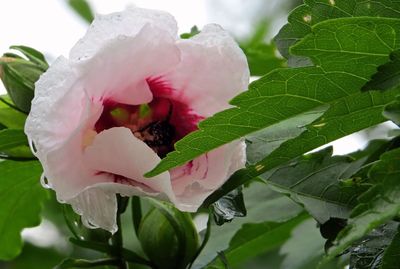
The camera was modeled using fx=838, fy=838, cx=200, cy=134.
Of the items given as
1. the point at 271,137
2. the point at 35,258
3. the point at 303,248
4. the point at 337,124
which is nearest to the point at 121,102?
the point at 271,137

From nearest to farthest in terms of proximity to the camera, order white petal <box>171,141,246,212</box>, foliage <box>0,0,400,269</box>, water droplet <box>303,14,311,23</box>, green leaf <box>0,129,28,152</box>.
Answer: foliage <box>0,0,400,269</box>, water droplet <box>303,14,311,23</box>, white petal <box>171,141,246,212</box>, green leaf <box>0,129,28,152</box>

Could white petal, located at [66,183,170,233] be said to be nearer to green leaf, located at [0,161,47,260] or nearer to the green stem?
the green stem

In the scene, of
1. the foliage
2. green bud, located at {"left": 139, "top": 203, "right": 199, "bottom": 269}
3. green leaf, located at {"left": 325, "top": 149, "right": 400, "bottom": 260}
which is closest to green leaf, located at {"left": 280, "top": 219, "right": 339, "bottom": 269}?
the foliage

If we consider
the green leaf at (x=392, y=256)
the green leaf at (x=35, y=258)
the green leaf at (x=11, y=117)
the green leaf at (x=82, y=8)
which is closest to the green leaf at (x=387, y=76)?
the green leaf at (x=392, y=256)

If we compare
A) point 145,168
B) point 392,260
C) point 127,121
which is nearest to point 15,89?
point 127,121

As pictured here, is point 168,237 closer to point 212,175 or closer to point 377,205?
point 212,175
